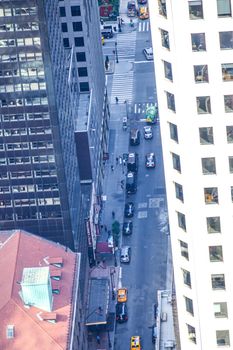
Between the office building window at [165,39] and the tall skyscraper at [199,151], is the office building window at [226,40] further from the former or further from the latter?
the office building window at [165,39]

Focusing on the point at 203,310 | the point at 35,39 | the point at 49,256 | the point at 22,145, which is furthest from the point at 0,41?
the point at 203,310

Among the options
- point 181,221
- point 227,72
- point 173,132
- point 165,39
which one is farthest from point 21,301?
point 227,72

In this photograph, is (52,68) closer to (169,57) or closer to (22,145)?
(22,145)

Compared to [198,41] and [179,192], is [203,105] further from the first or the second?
[179,192]

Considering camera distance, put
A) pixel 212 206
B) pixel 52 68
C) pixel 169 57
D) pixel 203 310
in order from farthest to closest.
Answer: pixel 52 68 < pixel 203 310 < pixel 212 206 < pixel 169 57

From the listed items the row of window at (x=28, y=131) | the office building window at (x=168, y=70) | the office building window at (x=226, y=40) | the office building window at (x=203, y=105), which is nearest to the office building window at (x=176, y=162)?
the office building window at (x=203, y=105)

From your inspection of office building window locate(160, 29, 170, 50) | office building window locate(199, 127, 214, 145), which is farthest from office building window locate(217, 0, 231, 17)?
office building window locate(199, 127, 214, 145)
